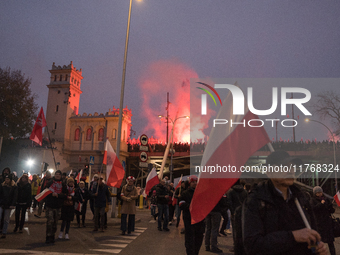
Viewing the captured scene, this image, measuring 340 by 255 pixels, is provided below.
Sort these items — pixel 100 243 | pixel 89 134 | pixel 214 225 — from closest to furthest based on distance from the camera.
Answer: pixel 214 225, pixel 100 243, pixel 89 134

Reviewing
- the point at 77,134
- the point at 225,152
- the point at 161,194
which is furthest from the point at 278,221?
the point at 77,134

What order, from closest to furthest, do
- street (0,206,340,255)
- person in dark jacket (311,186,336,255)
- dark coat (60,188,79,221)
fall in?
person in dark jacket (311,186,336,255), street (0,206,340,255), dark coat (60,188,79,221)

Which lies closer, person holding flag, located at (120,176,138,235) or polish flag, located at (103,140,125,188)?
person holding flag, located at (120,176,138,235)

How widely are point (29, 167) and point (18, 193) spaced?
37.1 metres

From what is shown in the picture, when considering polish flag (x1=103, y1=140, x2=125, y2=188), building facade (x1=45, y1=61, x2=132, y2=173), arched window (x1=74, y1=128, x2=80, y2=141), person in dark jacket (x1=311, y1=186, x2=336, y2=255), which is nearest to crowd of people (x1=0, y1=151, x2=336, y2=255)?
person in dark jacket (x1=311, y1=186, x2=336, y2=255)

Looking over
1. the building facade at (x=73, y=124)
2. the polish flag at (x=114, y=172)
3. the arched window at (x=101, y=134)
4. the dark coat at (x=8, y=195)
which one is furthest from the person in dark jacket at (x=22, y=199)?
the arched window at (x=101, y=134)

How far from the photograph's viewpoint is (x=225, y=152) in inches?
170

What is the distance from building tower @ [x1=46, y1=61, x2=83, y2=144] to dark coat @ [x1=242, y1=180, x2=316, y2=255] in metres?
53.5

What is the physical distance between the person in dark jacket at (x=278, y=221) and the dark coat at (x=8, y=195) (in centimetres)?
872

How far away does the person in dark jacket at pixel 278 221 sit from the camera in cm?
223

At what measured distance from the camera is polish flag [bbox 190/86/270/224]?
4.01 m

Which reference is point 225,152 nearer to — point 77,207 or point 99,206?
point 99,206

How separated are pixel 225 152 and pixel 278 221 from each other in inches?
79.2

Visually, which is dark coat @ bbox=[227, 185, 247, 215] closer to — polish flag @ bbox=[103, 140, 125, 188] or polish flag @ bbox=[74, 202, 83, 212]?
polish flag @ bbox=[103, 140, 125, 188]
